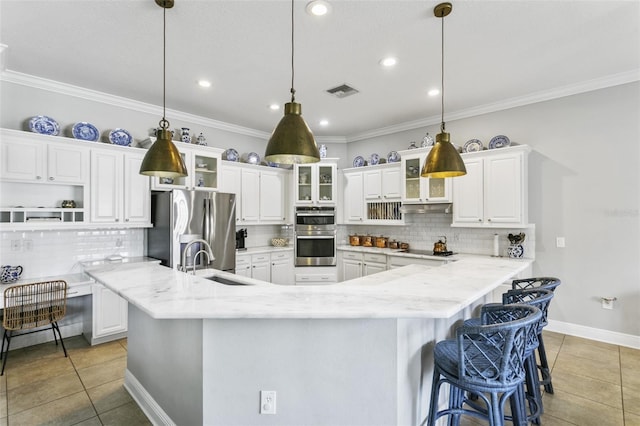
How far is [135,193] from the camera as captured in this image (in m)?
4.10

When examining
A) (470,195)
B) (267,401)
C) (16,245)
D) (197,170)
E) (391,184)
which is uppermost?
(197,170)

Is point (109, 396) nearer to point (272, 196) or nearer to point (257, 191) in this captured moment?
point (257, 191)

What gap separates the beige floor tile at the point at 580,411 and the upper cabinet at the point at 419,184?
8.58 ft

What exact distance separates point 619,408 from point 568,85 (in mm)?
3338

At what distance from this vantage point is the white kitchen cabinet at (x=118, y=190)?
3.80m

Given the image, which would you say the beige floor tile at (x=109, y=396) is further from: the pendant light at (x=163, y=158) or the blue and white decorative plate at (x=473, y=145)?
the blue and white decorative plate at (x=473, y=145)

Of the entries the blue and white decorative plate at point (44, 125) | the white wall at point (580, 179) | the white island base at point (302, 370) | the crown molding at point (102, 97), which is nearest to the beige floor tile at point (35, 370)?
the white island base at point (302, 370)

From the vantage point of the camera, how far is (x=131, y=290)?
76.7 inches

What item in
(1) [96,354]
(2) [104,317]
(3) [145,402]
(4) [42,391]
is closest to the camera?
(3) [145,402]

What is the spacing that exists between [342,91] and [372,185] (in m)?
1.91

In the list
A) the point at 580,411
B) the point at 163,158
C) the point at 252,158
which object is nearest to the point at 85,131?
the point at 163,158

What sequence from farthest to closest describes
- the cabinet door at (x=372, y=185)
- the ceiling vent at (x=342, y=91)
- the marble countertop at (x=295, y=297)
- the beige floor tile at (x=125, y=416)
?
the cabinet door at (x=372, y=185), the ceiling vent at (x=342, y=91), the beige floor tile at (x=125, y=416), the marble countertop at (x=295, y=297)

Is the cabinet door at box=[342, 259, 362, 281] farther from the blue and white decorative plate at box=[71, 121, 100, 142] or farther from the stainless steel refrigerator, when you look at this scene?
the blue and white decorative plate at box=[71, 121, 100, 142]

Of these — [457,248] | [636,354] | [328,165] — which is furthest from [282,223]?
[636,354]
